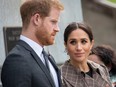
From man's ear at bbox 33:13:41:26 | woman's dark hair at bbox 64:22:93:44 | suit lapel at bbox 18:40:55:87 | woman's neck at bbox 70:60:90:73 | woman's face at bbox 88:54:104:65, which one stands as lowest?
woman's face at bbox 88:54:104:65

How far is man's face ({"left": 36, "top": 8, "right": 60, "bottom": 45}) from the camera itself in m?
3.31

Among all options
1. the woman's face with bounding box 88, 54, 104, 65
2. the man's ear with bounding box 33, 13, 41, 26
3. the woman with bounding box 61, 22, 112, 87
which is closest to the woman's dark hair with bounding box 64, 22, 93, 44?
the woman with bounding box 61, 22, 112, 87

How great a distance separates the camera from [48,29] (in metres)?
3.33

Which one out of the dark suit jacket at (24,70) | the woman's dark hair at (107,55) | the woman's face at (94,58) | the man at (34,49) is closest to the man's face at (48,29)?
the man at (34,49)

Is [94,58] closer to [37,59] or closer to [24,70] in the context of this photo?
[37,59]

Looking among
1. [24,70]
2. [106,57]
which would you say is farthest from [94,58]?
[24,70]

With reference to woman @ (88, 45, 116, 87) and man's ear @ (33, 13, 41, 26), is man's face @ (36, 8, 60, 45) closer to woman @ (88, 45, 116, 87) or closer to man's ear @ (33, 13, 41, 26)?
man's ear @ (33, 13, 41, 26)

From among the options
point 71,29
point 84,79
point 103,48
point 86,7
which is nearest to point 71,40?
point 71,29

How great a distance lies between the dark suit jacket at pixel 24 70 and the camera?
10.2 feet

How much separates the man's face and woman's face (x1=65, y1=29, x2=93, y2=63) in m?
0.47

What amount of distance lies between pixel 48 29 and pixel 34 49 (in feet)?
0.59

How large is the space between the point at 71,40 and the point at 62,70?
26 cm

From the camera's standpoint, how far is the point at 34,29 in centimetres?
331

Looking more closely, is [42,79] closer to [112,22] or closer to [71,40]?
[71,40]
